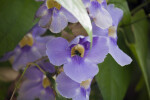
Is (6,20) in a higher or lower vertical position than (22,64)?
higher

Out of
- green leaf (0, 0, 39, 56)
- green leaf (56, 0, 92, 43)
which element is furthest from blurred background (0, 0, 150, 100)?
green leaf (56, 0, 92, 43)

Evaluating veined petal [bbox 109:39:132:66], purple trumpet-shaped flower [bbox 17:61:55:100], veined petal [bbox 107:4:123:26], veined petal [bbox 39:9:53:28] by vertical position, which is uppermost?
veined petal [bbox 39:9:53:28]

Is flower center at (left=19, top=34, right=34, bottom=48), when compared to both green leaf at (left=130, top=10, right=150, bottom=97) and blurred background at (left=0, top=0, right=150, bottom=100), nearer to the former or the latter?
blurred background at (left=0, top=0, right=150, bottom=100)

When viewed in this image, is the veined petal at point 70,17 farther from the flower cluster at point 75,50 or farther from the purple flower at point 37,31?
the purple flower at point 37,31

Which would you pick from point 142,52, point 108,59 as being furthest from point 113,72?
point 142,52

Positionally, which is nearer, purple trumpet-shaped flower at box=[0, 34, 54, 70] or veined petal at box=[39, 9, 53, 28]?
veined petal at box=[39, 9, 53, 28]

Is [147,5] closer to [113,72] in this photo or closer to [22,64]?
[113,72]
